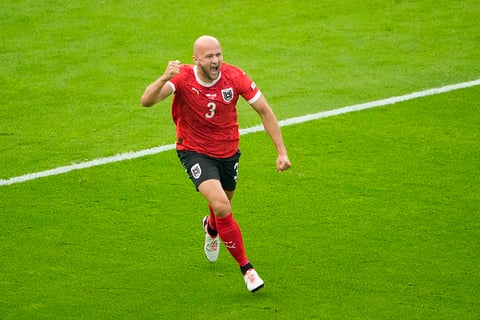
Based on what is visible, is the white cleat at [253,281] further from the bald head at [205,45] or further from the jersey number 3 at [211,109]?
the bald head at [205,45]

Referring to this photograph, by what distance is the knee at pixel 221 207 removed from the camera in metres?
8.81

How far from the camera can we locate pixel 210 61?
28.8ft

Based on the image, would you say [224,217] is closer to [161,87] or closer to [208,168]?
[208,168]

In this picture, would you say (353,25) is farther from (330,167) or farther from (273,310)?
(273,310)

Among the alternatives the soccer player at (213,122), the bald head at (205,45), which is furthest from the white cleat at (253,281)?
the bald head at (205,45)

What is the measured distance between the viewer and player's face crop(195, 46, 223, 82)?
28.8 feet

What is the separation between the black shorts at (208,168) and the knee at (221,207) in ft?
→ 0.88

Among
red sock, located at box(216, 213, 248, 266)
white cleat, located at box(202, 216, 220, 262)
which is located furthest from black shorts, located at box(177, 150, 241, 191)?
white cleat, located at box(202, 216, 220, 262)

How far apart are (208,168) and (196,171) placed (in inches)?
4.4

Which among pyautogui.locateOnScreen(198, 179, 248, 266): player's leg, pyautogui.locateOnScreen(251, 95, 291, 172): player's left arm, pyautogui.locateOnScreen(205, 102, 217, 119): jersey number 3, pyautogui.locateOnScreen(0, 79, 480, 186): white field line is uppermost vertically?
pyautogui.locateOnScreen(205, 102, 217, 119): jersey number 3

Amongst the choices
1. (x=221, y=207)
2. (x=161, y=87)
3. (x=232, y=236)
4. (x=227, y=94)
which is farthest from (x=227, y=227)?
(x=161, y=87)

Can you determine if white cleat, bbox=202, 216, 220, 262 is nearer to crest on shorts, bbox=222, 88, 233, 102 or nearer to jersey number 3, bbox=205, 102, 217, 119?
jersey number 3, bbox=205, 102, 217, 119

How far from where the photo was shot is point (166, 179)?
11.8 meters

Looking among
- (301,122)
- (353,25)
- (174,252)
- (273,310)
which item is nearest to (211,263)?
(174,252)
